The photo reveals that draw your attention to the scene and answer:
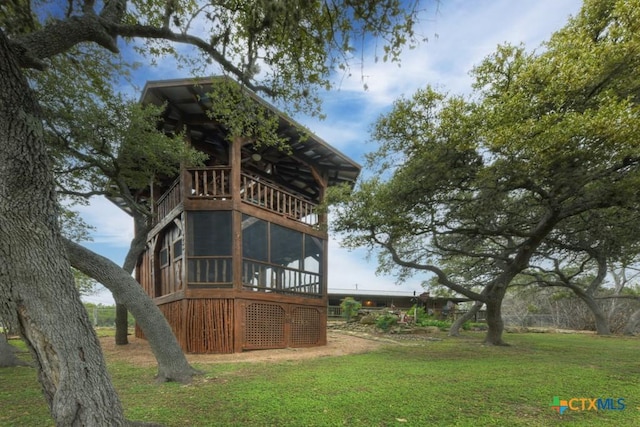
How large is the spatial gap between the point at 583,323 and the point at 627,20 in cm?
2391

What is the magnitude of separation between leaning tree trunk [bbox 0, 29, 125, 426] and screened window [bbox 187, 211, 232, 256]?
7.01 m

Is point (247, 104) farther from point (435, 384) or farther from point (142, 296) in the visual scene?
point (435, 384)

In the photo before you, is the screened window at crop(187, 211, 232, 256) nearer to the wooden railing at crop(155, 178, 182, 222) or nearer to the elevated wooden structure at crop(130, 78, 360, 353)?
the elevated wooden structure at crop(130, 78, 360, 353)

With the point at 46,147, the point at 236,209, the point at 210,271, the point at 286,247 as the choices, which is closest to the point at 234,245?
the point at 236,209

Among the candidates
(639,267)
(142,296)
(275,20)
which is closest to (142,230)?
(142,296)

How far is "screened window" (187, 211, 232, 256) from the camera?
9.62 m

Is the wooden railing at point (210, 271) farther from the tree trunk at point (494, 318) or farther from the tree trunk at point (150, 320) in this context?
the tree trunk at point (494, 318)

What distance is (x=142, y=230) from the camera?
10.0m

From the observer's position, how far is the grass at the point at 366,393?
365 cm

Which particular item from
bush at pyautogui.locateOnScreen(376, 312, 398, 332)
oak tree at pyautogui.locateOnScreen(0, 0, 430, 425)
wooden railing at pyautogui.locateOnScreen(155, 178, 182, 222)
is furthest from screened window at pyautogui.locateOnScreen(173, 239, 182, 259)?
bush at pyautogui.locateOnScreen(376, 312, 398, 332)

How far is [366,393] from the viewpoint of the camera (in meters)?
4.65

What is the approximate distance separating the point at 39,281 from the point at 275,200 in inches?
389

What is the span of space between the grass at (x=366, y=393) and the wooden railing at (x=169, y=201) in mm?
5013

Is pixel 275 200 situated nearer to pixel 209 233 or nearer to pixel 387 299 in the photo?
pixel 209 233
